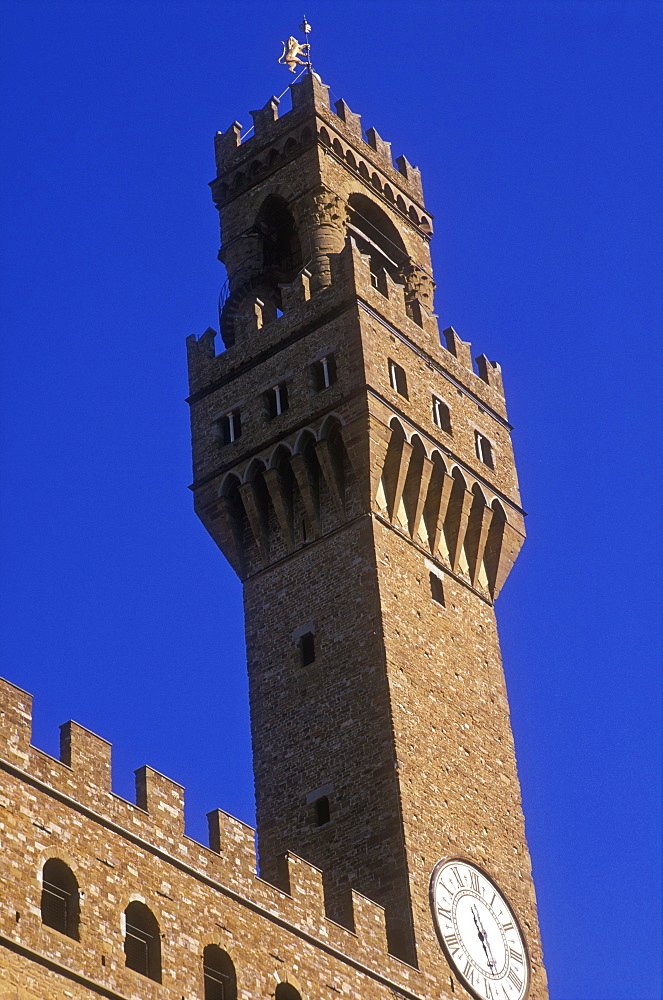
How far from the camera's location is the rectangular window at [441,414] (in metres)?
39.8

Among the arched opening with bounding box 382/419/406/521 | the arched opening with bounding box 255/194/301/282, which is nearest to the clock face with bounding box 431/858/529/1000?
the arched opening with bounding box 382/419/406/521

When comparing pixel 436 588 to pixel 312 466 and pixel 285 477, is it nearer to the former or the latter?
pixel 312 466

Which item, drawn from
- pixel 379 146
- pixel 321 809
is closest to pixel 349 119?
pixel 379 146

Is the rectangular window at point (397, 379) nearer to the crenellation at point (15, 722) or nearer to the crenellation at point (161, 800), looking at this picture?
the crenellation at point (161, 800)

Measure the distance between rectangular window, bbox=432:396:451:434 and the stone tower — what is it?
0.08 meters

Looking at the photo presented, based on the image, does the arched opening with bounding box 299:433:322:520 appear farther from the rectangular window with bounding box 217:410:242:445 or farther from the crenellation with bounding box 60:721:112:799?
the crenellation with bounding box 60:721:112:799

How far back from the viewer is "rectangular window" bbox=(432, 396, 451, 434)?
3975cm

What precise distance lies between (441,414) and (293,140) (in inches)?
327

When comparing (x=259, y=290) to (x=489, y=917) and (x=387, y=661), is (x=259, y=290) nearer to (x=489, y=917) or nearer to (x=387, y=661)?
(x=387, y=661)

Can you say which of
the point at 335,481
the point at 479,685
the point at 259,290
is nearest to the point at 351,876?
the point at 479,685

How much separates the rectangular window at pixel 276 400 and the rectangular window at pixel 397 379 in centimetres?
217

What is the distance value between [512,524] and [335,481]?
4.95 metres

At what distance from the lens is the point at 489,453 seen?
41.0 metres

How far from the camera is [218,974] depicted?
28.2 metres
